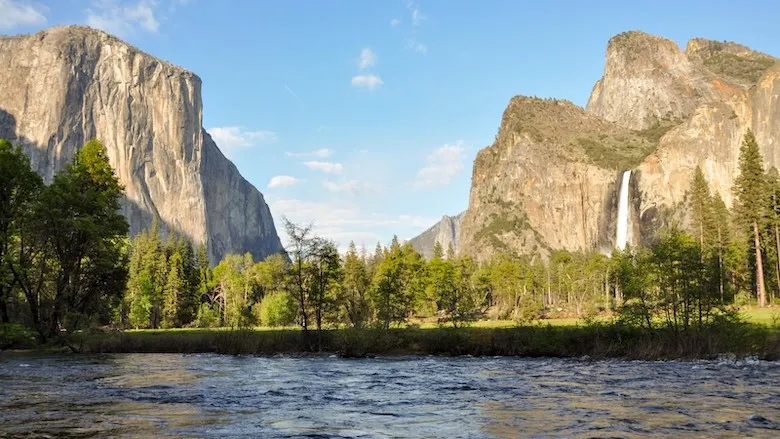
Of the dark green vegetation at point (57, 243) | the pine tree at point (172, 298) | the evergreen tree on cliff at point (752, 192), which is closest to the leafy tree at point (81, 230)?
the dark green vegetation at point (57, 243)

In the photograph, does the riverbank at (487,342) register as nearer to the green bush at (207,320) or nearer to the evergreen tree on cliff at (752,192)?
the green bush at (207,320)

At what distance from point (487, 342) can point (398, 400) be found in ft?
61.7

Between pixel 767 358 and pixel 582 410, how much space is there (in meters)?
15.9

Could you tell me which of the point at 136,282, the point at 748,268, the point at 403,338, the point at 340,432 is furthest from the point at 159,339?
the point at 748,268

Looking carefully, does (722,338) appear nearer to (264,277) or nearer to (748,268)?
(748,268)

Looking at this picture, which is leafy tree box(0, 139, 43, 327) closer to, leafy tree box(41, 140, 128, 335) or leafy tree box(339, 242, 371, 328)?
leafy tree box(41, 140, 128, 335)

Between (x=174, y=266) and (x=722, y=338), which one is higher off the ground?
(x=174, y=266)

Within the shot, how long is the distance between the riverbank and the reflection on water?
2202mm

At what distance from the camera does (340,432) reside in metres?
11.4

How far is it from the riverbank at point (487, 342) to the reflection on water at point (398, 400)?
2.20m

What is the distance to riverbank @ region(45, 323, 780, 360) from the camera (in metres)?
27.0

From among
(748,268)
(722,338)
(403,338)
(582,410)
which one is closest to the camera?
(582,410)

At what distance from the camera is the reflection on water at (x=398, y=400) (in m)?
11.4

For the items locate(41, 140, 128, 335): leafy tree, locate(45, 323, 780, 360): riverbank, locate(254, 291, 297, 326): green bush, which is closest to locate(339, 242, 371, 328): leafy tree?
locate(45, 323, 780, 360): riverbank
